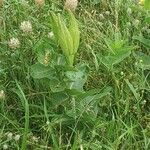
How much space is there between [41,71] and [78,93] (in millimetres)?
192

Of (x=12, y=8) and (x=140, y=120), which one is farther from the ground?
(x=12, y=8)

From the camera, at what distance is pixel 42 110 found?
2.53m

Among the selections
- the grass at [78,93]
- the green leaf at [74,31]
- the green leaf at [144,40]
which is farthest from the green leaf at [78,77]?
the green leaf at [144,40]

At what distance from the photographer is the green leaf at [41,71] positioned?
2.36 meters

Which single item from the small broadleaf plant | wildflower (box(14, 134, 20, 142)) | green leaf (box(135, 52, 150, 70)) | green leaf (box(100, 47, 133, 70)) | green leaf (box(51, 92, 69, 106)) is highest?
the small broadleaf plant

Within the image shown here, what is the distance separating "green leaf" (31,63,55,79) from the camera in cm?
236

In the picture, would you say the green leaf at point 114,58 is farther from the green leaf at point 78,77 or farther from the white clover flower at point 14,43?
the white clover flower at point 14,43

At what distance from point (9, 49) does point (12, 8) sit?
1.58 feet

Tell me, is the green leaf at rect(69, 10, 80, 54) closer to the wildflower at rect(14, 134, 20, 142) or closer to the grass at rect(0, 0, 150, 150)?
the grass at rect(0, 0, 150, 150)

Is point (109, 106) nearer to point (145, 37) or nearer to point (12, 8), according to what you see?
point (145, 37)

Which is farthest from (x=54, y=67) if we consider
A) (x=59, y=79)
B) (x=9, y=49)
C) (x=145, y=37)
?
(x=145, y=37)

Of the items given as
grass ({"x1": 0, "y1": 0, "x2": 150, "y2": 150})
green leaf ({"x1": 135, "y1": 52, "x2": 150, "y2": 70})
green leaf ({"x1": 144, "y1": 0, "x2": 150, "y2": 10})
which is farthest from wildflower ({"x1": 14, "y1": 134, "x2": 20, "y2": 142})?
green leaf ({"x1": 144, "y1": 0, "x2": 150, "y2": 10})

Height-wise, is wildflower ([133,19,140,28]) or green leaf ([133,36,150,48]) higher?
wildflower ([133,19,140,28])

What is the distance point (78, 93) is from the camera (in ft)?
7.79
